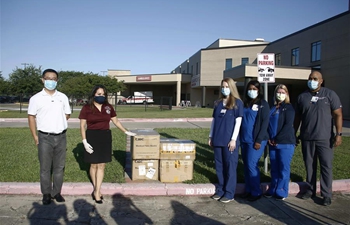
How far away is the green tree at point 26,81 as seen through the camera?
5156 centimetres

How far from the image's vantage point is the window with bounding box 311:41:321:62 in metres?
30.5

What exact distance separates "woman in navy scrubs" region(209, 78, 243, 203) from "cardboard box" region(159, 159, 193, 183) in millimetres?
779

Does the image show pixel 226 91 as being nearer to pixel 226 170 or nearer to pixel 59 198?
pixel 226 170

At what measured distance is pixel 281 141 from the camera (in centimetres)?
491

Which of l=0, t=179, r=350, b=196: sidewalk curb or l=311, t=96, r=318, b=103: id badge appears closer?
l=311, t=96, r=318, b=103: id badge

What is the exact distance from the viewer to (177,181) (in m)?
5.57

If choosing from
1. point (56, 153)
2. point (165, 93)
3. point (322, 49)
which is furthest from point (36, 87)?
point (56, 153)

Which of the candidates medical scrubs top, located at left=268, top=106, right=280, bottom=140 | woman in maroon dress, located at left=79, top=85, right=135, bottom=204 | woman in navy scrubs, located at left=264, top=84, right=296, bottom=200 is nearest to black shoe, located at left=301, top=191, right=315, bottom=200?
woman in navy scrubs, located at left=264, top=84, right=296, bottom=200

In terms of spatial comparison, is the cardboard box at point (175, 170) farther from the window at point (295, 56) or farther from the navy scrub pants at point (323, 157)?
the window at point (295, 56)

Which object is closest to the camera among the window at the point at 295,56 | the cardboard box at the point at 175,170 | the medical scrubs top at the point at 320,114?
the medical scrubs top at the point at 320,114

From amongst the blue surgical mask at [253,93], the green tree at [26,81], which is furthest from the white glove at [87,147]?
the green tree at [26,81]

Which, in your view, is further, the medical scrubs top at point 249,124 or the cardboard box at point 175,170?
the cardboard box at point 175,170

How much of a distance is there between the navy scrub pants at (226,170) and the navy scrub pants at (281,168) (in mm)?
722

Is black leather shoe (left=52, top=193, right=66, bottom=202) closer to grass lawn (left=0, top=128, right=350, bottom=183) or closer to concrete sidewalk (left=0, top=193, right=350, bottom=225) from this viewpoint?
concrete sidewalk (left=0, top=193, right=350, bottom=225)
